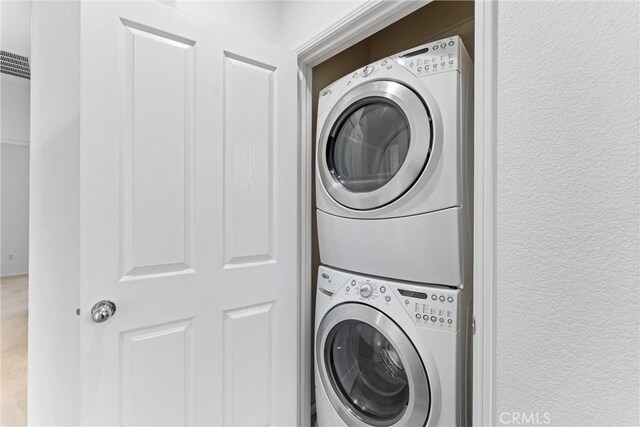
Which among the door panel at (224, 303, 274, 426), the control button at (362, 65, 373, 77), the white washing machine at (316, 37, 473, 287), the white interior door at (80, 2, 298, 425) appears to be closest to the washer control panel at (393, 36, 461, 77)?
the white washing machine at (316, 37, 473, 287)

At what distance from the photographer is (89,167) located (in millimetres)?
947

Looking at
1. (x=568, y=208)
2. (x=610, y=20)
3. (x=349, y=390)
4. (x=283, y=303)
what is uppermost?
(x=610, y=20)

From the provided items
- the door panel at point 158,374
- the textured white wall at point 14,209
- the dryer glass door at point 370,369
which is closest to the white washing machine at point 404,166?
the dryer glass door at point 370,369

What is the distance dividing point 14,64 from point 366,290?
3.39 m

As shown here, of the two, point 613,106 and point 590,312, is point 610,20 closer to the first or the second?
point 613,106

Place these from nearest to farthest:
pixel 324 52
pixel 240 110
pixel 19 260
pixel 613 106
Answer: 1. pixel 613 106
2. pixel 240 110
3. pixel 324 52
4. pixel 19 260

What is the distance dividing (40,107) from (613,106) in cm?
171

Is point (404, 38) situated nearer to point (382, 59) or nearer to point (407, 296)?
point (382, 59)

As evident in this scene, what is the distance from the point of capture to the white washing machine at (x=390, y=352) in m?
0.99

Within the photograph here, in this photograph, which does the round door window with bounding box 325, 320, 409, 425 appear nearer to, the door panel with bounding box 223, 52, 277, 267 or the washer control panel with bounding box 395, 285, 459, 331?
the washer control panel with bounding box 395, 285, 459, 331

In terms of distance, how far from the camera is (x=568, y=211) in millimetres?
630

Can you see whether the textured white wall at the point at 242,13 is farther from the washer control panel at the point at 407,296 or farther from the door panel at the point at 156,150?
the washer control panel at the point at 407,296

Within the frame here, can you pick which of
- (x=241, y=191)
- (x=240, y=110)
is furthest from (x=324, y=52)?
(x=241, y=191)

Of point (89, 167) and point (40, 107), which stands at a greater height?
point (40, 107)
